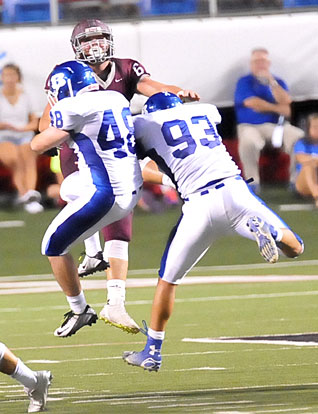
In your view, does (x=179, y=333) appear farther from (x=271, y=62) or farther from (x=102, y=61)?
(x=271, y=62)

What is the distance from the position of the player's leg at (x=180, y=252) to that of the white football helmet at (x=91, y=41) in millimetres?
1274

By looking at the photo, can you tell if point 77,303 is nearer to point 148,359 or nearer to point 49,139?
point 148,359

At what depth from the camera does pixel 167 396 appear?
25.4 ft

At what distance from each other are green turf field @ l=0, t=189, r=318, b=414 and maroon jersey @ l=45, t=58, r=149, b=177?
4.17 feet

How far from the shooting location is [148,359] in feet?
26.8

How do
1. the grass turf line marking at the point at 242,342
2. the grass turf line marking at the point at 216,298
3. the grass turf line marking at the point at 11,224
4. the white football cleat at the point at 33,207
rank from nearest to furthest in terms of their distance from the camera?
the grass turf line marking at the point at 242,342 → the grass turf line marking at the point at 216,298 → the grass turf line marking at the point at 11,224 → the white football cleat at the point at 33,207

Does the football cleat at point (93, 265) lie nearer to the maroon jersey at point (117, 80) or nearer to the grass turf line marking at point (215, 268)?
the maroon jersey at point (117, 80)

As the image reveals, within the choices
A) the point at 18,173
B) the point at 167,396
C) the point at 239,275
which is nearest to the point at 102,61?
the point at 167,396

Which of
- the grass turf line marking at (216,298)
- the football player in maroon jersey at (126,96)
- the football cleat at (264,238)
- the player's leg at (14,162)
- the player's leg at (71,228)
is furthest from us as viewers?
the player's leg at (14,162)

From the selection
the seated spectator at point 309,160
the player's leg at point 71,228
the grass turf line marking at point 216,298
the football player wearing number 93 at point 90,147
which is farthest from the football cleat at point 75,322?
the seated spectator at point 309,160

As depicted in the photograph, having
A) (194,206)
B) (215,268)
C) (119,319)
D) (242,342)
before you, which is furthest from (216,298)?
(194,206)

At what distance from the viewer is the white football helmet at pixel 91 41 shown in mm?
8836

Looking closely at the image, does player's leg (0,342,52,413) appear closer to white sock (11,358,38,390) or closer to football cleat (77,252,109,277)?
white sock (11,358,38,390)

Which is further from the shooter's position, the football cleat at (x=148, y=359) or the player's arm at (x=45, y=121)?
the player's arm at (x=45, y=121)
